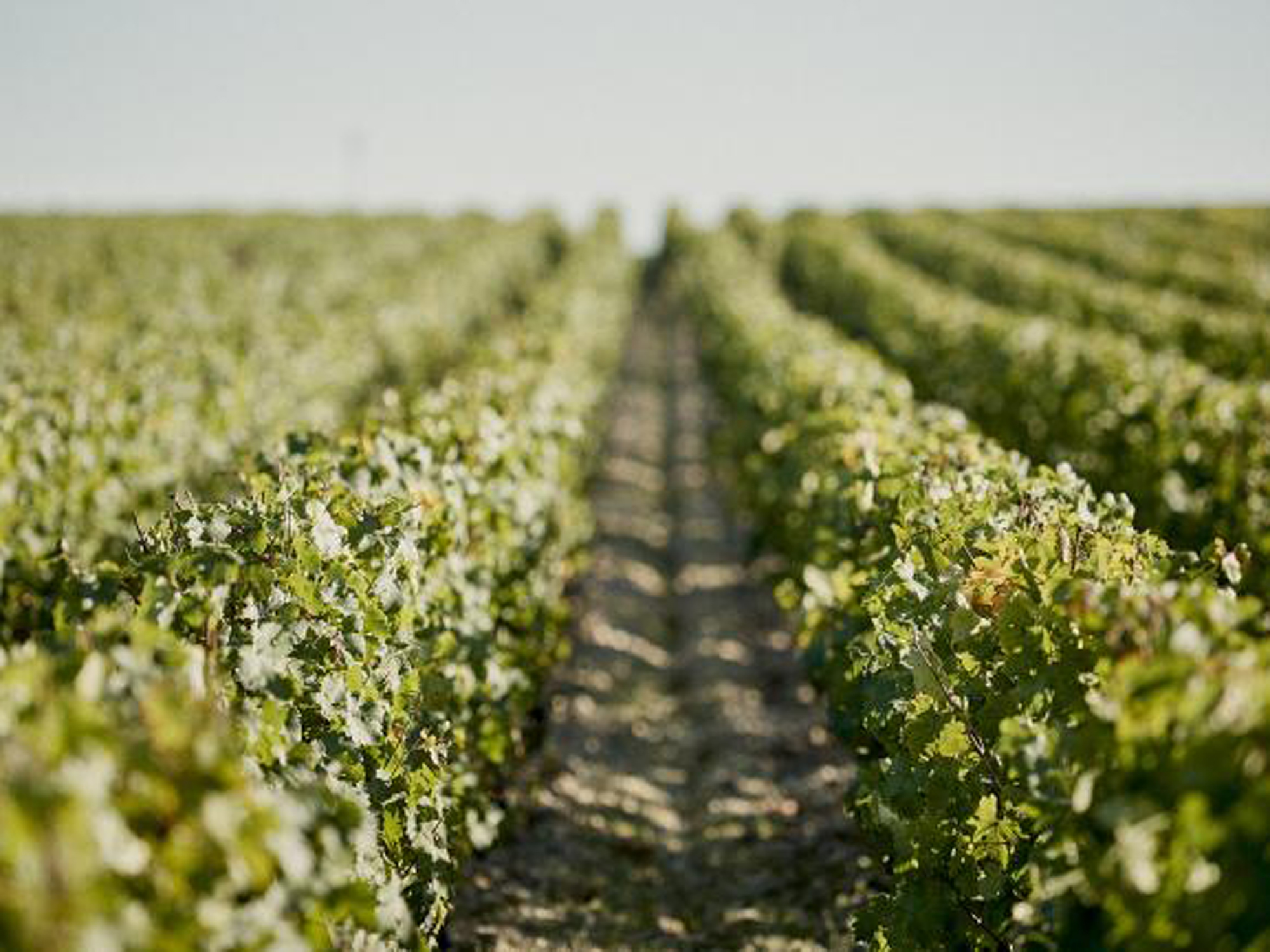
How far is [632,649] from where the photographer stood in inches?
344

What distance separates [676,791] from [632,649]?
2320mm

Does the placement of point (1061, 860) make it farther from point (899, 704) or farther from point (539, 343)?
point (539, 343)

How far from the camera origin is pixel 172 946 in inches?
77.7

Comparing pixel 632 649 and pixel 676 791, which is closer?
pixel 676 791

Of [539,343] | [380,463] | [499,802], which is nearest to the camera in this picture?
[380,463]

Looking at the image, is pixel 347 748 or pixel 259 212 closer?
pixel 347 748

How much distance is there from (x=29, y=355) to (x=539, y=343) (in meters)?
5.01

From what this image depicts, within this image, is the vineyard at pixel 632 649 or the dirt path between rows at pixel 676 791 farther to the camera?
the dirt path between rows at pixel 676 791

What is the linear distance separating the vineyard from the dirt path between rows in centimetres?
3

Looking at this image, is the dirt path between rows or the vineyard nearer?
the vineyard

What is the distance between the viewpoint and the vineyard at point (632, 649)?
2.18 metres

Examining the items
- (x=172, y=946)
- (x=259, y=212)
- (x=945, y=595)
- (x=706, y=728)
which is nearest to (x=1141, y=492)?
(x=706, y=728)

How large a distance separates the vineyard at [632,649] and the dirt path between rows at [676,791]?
0.03m

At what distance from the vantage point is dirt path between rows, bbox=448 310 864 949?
5125 millimetres
